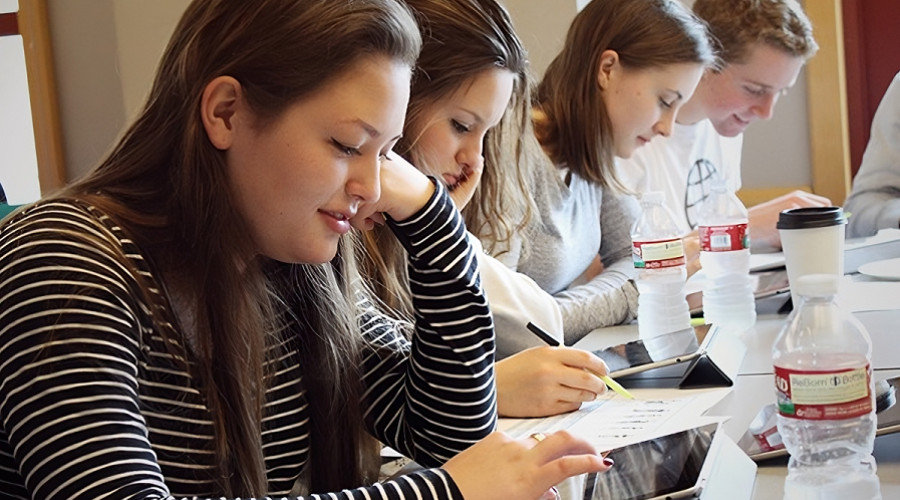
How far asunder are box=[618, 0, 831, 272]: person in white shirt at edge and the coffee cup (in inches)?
31.9

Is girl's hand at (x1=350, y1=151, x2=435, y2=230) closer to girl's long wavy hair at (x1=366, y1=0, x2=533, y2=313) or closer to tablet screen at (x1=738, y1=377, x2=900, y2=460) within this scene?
girl's long wavy hair at (x1=366, y1=0, x2=533, y2=313)

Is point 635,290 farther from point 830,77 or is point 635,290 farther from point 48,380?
point 830,77

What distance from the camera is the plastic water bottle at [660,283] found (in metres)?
1.66

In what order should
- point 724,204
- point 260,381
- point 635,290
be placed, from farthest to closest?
1. point 724,204
2. point 635,290
3. point 260,381

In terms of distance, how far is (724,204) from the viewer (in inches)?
89.8

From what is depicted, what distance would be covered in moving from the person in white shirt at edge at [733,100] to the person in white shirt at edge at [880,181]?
0.30 meters

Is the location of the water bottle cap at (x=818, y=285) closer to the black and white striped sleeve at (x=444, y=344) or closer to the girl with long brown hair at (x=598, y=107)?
the black and white striped sleeve at (x=444, y=344)

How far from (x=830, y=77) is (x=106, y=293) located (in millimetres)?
3074

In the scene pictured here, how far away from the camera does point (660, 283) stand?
1.78 metres

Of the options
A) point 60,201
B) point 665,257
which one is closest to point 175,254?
point 60,201

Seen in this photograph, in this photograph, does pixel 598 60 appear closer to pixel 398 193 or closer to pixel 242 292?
pixel 398 193

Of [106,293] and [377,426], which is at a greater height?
[106,293]

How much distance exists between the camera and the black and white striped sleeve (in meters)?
1.08

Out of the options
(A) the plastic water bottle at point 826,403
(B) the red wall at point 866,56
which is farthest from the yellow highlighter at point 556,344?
(B) the red wall at point 866,56
